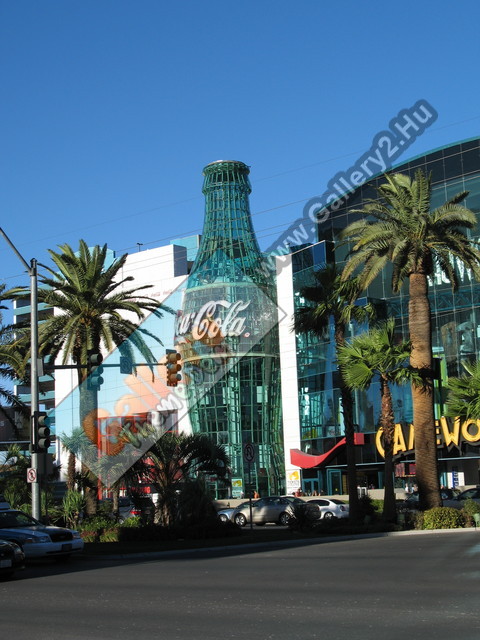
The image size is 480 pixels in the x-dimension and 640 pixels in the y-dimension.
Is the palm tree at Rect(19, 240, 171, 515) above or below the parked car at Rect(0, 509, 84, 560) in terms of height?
above

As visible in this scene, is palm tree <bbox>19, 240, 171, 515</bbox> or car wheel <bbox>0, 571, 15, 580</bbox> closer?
car wheel <bbox>0, 571, 15, 580</bbox>

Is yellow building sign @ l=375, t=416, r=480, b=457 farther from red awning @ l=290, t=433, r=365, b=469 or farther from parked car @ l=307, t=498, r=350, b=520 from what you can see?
parked car @ l=307, t=498, r=350, b=520

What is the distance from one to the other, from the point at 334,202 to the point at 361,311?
35877 mm

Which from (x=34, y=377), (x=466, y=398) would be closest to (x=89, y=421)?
(x=34, y=377)

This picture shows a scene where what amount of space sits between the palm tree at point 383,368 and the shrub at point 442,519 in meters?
1.50

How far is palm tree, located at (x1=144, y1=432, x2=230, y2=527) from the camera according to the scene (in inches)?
1145

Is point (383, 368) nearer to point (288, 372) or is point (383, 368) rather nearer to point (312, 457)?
point (312, 457)

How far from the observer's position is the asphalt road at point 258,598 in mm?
9797

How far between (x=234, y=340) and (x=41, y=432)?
56787 mm

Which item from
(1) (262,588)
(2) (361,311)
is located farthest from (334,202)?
(1) (262,588)

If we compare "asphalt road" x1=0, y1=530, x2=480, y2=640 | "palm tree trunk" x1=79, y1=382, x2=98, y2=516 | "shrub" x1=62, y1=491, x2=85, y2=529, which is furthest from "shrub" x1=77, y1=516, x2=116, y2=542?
"asphalt road" x1=0, y1=530, x2=480, y2=640

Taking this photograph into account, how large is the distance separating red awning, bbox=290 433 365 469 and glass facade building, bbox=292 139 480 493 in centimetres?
39

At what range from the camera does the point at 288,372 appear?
72.6 m

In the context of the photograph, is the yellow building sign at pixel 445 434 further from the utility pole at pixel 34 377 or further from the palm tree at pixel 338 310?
the utility pole at pixel 34 377
